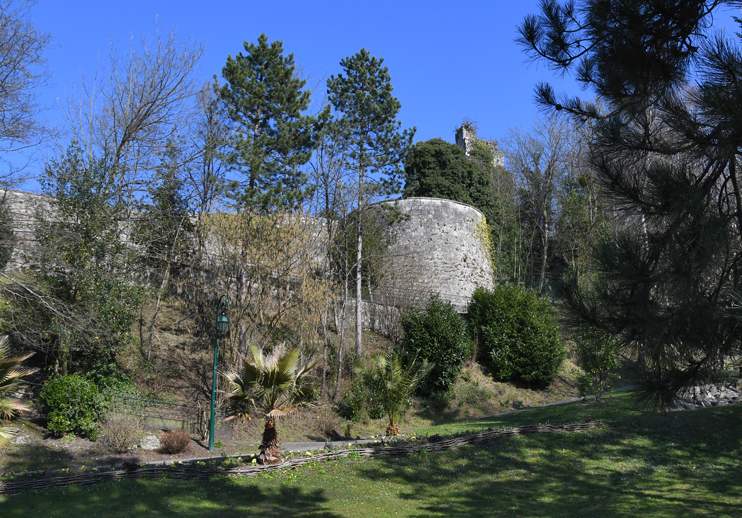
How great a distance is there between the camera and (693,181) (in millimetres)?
5301

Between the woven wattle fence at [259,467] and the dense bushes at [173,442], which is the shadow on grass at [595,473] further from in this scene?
the dense bushes at [173,442]

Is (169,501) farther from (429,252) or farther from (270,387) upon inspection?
(429,252)

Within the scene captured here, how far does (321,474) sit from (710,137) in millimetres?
7002

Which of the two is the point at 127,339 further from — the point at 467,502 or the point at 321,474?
the point at 467,502

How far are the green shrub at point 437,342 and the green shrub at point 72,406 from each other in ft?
33.4

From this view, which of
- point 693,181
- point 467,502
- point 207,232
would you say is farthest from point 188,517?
point 207,232

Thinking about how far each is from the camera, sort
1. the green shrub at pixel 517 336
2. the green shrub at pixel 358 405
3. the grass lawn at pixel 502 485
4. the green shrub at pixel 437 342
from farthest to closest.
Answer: the green shrub at pixel 517 336, the green shrub at pixel 437 342, the green shrub at pixel 358 405, the grass lawn at pixel 502 485

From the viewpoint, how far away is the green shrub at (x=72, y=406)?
34.1 feet

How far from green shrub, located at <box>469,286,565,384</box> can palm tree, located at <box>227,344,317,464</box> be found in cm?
1265

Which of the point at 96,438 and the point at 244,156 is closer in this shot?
the point at 96,438

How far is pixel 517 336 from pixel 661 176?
50.0 ft

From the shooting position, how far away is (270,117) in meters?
18.0

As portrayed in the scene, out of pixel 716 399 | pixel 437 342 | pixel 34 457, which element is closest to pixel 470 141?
pixel 437 342

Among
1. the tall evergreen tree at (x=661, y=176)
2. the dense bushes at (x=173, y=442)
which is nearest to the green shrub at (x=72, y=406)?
the dense bushes at (x=173, y=442)
